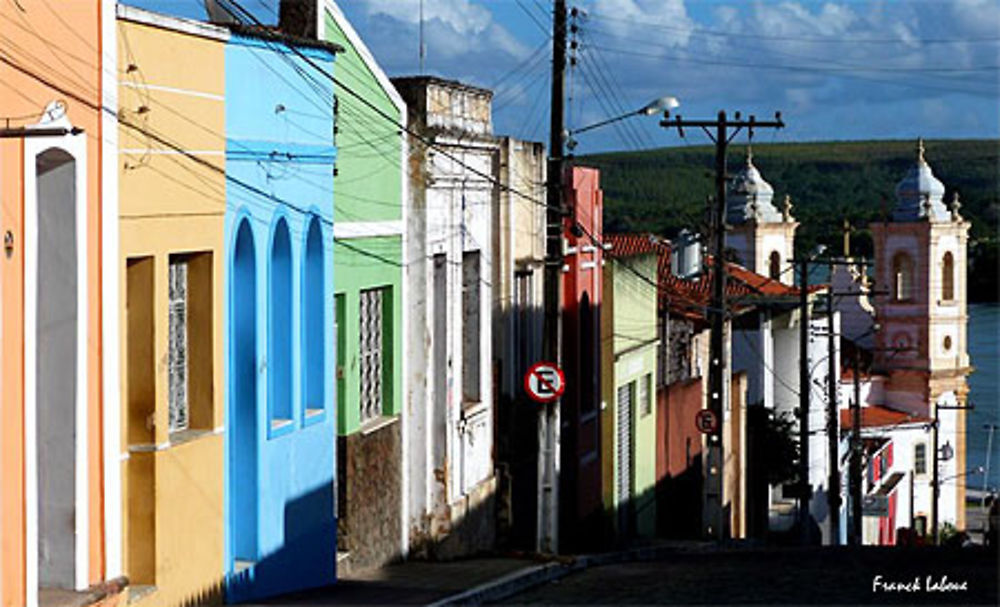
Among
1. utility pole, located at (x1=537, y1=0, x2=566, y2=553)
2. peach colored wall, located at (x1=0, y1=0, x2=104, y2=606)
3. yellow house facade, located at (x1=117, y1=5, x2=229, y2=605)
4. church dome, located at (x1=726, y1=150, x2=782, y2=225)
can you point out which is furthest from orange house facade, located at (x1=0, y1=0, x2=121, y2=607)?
church dome, located at (x1=726, y1=150, x2=782, y2=225)

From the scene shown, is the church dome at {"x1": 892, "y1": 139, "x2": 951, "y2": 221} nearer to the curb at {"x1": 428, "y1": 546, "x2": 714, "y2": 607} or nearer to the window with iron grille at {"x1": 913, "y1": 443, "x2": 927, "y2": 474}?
the window with iron grille at {"x1": 913, "y1": 443, "x2": 927, "y2": 474}

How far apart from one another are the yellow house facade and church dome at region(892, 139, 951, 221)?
268ft

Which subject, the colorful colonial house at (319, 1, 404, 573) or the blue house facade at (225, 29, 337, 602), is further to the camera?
the colorful colonial house at (319, 1, 404, 573)

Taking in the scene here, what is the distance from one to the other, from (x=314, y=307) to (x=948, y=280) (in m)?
81.9

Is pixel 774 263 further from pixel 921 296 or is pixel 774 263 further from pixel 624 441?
pixel 624 441

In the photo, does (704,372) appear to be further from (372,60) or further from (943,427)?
(943,427)

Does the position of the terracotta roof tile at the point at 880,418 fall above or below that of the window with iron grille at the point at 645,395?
below

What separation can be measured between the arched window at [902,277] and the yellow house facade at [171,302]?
8329cm

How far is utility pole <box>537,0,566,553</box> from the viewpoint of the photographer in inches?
858

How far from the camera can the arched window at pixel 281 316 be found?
639 inches

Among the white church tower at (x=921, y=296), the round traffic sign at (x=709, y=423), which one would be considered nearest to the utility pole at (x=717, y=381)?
the round traffic sign at (x=709, y=423)

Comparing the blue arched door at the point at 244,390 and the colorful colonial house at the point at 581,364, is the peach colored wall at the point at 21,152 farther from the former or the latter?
the colorful colonial house at the point at 581,364

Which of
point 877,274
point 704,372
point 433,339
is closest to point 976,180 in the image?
point 877,274

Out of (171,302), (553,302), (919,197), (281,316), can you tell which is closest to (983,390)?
(919,197)
